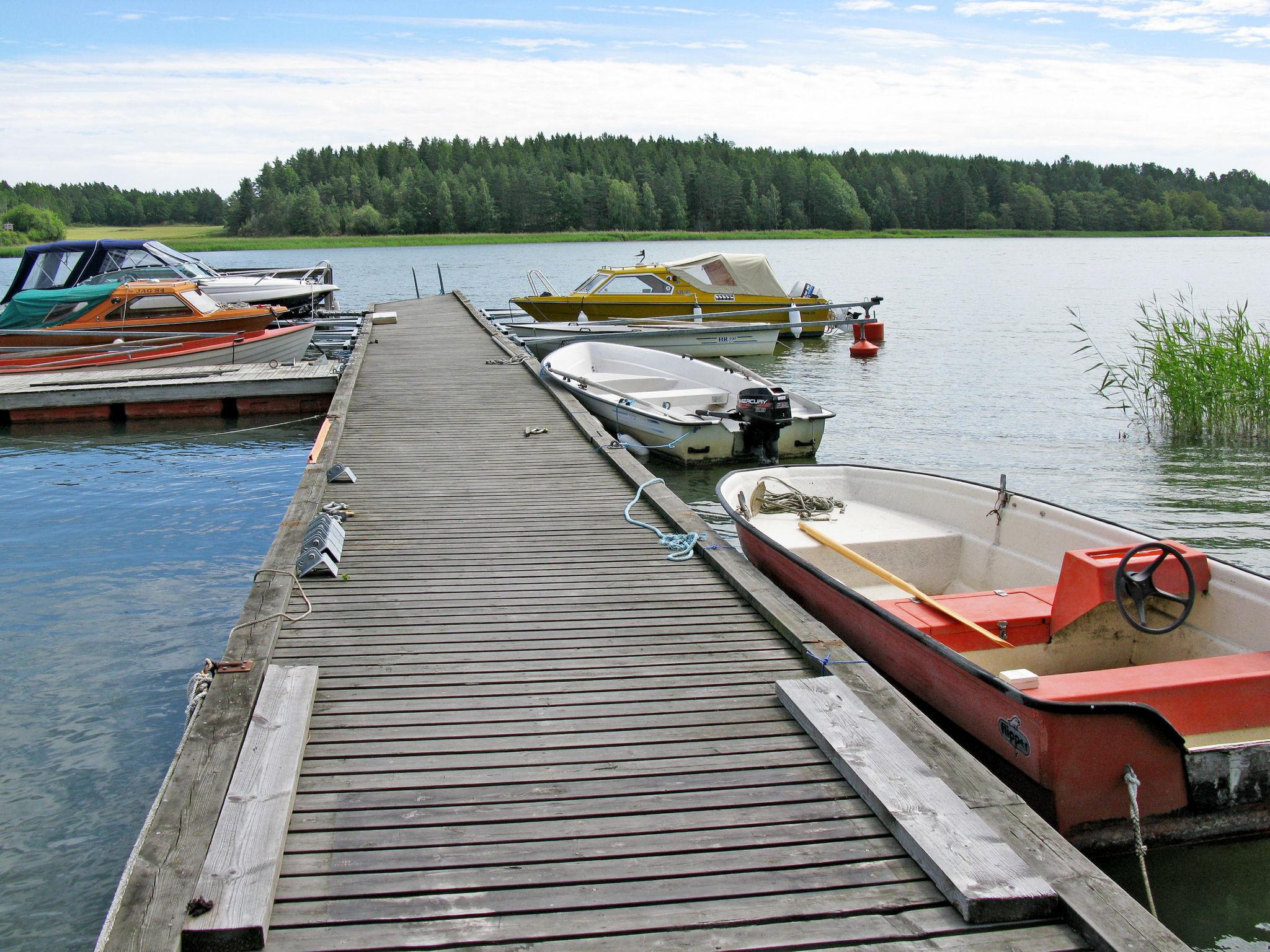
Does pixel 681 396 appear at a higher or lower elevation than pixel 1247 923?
higher

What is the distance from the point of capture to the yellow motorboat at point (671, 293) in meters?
19.3

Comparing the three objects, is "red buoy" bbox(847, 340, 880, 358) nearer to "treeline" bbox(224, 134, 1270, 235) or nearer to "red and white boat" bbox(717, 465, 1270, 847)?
"red and white boat" bbox(717, 465, 1270, 847)

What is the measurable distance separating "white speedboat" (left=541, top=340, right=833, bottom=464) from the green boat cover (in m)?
8.13

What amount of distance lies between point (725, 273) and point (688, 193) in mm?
74029

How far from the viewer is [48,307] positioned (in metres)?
14.9

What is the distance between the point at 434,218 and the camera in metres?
85.2

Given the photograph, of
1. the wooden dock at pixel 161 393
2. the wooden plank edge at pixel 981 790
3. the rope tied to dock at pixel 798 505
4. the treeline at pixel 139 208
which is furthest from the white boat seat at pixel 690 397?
the treeline at pixel 139 208

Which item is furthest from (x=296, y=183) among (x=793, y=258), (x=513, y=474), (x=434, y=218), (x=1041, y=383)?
(x=513, y=474)

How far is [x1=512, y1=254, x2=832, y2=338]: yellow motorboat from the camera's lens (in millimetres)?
19312

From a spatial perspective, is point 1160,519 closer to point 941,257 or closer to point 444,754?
point 444,754

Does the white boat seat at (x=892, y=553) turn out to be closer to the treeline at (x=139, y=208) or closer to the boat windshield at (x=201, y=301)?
the boat windshield at (x=201, y=301)

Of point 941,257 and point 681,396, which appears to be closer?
point 681,396

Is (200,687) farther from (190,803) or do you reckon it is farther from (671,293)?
(671,293)

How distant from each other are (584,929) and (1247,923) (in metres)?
2.57
